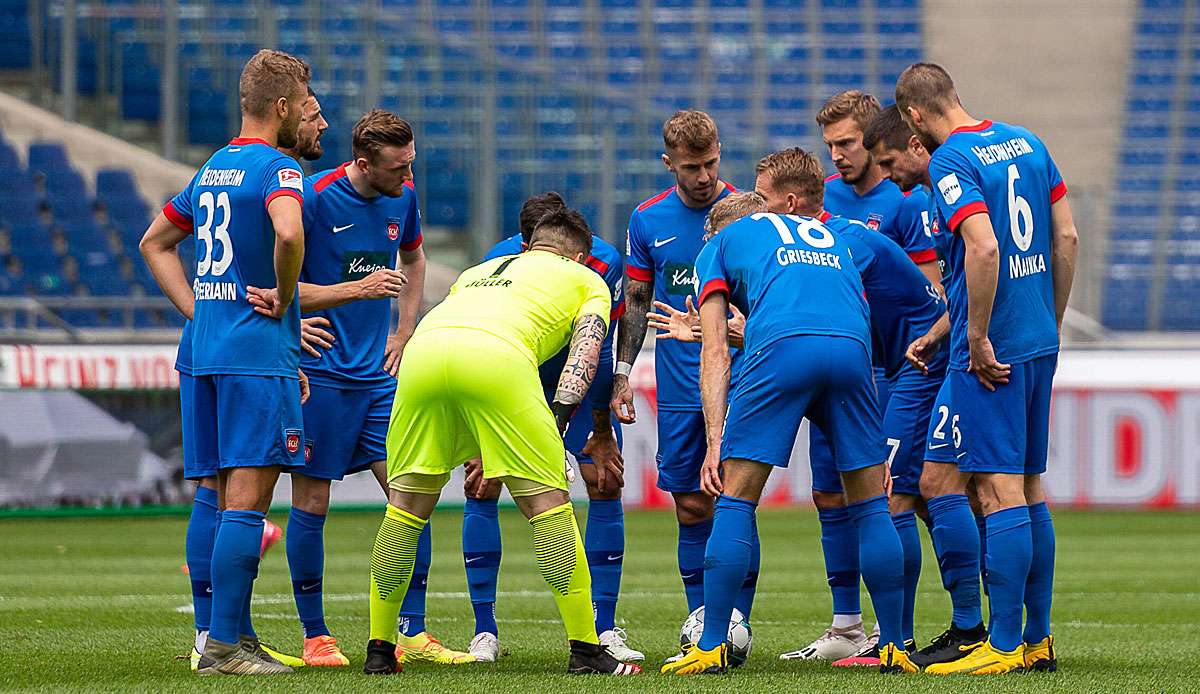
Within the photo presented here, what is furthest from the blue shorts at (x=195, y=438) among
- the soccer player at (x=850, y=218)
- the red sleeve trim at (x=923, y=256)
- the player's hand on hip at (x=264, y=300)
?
the red sleeve trim at (x=923, y=256)

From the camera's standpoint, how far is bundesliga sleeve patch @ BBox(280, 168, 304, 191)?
5684 mm

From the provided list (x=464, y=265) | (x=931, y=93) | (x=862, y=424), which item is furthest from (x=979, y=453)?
(x=464, y=265)

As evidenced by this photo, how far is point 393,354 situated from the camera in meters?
6.77

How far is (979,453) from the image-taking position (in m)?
5.74

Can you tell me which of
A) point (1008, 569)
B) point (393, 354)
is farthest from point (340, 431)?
point (1008, 569)

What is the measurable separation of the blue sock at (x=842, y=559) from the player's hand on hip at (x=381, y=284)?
80.9 inches

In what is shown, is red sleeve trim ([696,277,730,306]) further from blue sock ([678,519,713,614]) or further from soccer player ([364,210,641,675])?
blue sock ([678,519,713,614])

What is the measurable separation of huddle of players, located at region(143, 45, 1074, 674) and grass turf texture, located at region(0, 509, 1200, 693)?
294 millimetres

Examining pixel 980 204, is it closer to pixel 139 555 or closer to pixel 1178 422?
pixel 139 555

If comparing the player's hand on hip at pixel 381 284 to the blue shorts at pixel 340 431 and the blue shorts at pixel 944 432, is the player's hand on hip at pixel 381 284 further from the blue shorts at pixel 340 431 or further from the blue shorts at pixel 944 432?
the blue shorts at pixel 944 432

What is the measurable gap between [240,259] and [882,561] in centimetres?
253

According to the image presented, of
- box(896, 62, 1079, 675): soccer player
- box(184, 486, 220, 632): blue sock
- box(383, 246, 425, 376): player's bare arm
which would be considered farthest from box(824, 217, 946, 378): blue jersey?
box(184, 486, 220, 632): blue sock

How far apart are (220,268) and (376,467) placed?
1195 millimetres

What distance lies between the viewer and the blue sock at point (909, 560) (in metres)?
6.28
